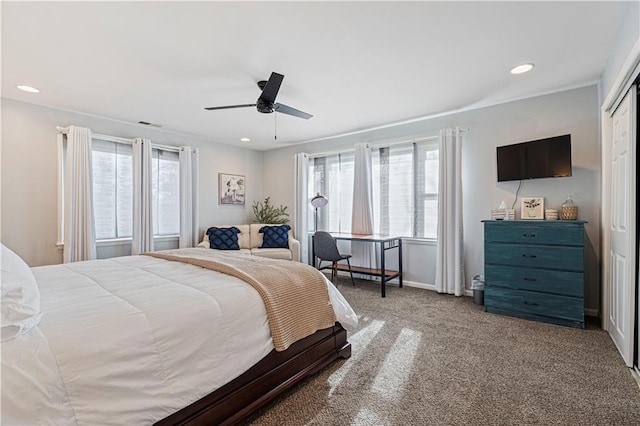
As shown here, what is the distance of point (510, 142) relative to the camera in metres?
3.79

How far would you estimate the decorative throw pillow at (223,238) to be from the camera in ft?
16.8

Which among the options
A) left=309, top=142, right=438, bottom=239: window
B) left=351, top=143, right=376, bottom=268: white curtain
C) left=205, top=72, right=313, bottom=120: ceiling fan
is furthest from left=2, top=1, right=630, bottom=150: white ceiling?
left=351, top=143, right=376, bottom=268: white curtain

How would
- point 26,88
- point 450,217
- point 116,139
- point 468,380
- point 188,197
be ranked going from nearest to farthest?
point 468,380 < point 26,88 < point 450,217 < point 116,139 < point 188,197

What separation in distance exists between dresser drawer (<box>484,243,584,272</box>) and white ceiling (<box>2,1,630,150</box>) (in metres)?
1.74

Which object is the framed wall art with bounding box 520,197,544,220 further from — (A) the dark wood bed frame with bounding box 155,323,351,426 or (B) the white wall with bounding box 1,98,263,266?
(B) the white wall with bounding box 1,98,263,266

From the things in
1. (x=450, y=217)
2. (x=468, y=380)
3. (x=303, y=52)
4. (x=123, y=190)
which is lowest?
(x=468, y=380)

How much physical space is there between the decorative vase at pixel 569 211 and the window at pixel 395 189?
152cm

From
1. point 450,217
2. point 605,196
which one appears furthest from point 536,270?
point 450,217

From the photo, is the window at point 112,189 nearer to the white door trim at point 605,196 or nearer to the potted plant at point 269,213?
the potted plant at point 269,213

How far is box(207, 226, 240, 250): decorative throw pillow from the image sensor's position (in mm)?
5125

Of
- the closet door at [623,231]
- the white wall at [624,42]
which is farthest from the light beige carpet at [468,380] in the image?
the white wall at [624,42]

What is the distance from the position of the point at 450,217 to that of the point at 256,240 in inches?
131

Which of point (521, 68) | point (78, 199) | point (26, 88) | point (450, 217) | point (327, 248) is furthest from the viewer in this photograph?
point (327, 248)

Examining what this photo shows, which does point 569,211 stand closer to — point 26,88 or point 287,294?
point 287,294
